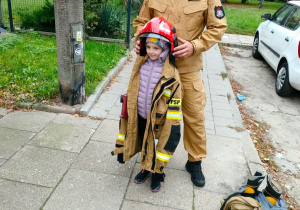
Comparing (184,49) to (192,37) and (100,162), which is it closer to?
(192,37)

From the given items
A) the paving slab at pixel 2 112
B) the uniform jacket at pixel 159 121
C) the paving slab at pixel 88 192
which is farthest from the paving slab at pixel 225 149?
the paving slab at pixel 2 112

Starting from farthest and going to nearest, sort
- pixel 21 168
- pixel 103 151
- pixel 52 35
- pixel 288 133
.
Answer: pixel 52 35
pixel 288 133
pixel 103 151
pixel 21 168

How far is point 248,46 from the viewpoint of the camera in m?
9.98

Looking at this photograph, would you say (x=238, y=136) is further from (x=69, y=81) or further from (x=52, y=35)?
(x=52, y=35)

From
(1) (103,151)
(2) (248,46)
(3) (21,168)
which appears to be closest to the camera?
(3) (21,168)

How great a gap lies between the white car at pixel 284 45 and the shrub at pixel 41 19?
A: 5.76 meters

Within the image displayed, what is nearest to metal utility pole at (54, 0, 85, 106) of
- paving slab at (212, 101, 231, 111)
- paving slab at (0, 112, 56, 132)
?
paving slab at (0, 112, 56, 132)

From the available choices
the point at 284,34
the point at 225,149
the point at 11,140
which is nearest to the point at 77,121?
the point at 11,140

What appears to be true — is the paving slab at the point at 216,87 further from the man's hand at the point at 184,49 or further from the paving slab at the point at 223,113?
the man's hand at the point at 184,49

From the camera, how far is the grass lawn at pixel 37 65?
14.9ft

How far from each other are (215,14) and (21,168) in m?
2.44

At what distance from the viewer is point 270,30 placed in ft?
23.8

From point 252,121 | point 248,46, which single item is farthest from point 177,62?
point 248,46

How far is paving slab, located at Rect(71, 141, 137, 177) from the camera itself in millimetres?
3078
